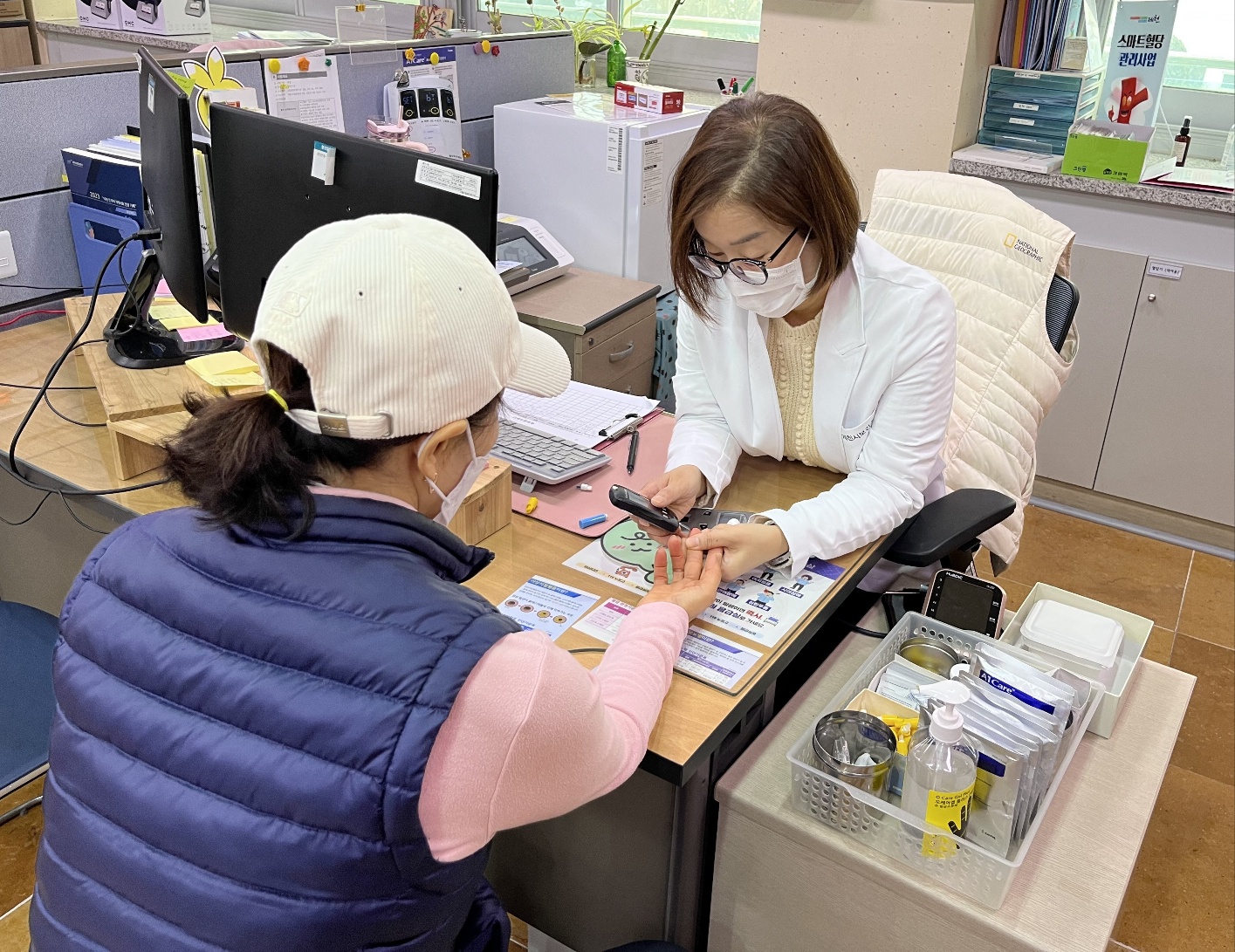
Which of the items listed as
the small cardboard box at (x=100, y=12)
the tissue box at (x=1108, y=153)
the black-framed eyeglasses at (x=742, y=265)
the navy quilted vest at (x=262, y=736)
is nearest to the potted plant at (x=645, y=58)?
the tissue box at (x=1108, y=153)

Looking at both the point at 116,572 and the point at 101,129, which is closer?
the point at 116,572

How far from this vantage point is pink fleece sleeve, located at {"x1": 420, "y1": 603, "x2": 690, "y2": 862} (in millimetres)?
804

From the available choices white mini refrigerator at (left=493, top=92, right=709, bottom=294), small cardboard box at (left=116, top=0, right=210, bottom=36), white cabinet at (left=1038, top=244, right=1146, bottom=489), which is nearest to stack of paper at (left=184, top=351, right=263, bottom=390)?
white mini refrigerator at (left=493, top=92, right=709, bottom=294)

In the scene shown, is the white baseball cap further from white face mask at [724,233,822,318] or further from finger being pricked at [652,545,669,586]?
white face mask at [724,233,822,318]

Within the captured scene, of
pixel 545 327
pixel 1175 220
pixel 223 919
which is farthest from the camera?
pixel 1175 220

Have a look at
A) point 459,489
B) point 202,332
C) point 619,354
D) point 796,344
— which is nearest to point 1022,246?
point 796,344

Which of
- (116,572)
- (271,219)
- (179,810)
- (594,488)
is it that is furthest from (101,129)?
(179,810)

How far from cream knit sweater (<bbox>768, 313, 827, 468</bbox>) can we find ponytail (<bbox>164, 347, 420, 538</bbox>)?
2.88 ft

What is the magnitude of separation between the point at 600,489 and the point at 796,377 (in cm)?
36

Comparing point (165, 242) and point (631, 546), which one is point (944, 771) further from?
point (165, 242)

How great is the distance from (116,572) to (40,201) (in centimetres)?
172

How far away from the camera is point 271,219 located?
175 cm

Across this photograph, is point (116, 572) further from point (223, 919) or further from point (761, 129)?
point (761, 129)

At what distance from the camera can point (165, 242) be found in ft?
6.23
